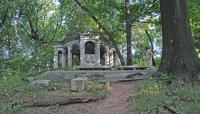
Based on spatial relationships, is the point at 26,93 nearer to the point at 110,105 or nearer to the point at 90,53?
the point at 110,105

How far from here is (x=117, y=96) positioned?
8.64m

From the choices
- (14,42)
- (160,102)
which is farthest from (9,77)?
(160,102)

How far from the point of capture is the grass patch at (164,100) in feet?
21.8

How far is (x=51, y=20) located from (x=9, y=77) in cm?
1434

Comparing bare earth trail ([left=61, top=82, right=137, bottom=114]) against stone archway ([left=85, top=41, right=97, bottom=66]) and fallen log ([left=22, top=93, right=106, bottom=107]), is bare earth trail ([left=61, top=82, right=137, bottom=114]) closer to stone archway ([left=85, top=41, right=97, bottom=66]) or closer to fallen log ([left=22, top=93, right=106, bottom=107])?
fallen log ([left=22, top=93, right=106, bottom=107])

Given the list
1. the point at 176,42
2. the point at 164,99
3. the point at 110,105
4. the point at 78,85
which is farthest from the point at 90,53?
the point at 164,99

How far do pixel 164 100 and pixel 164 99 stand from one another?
0.26 feet

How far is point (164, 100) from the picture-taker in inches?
285

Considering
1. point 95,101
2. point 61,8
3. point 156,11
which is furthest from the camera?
point 61,8

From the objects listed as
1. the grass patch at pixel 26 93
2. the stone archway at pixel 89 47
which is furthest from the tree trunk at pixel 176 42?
the stone archway at pixel 89 47

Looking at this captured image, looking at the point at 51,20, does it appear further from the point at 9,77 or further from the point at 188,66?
the point at 188,66

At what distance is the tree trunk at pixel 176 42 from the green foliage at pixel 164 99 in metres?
0.89

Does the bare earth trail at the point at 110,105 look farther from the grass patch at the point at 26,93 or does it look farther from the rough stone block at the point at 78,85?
the rough stone block at the point at 78,85

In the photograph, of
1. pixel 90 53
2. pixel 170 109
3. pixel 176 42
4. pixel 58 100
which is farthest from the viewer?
pixel 90 53
